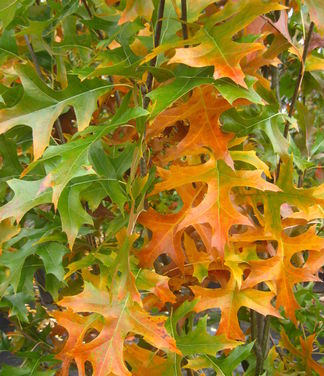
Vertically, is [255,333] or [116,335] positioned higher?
[116,335]

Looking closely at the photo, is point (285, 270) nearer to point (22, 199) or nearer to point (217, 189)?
point (217, 189)

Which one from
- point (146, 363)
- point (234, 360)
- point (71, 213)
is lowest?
point (234, 360)

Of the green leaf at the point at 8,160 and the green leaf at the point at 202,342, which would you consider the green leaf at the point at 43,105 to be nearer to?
the green leaf at the point at 8,160

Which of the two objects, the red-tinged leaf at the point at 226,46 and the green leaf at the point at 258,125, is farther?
the green leaf at the point at 258,125

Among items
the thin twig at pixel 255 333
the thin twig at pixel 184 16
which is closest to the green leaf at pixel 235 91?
the thin twig at pixel 184 16

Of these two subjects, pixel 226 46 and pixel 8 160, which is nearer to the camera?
pixel 226 46

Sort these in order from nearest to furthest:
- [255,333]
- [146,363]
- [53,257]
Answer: [146,363], [53,257], [255,333]

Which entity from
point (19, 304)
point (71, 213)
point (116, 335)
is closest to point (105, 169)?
point (71, 213)

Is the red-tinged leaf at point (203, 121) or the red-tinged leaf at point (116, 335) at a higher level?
the red-tinged leaf at point (203, 121)

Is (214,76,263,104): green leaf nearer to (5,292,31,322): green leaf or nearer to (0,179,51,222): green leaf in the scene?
(0,179,51,222): green leaf

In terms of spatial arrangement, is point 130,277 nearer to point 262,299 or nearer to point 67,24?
point 262,299
